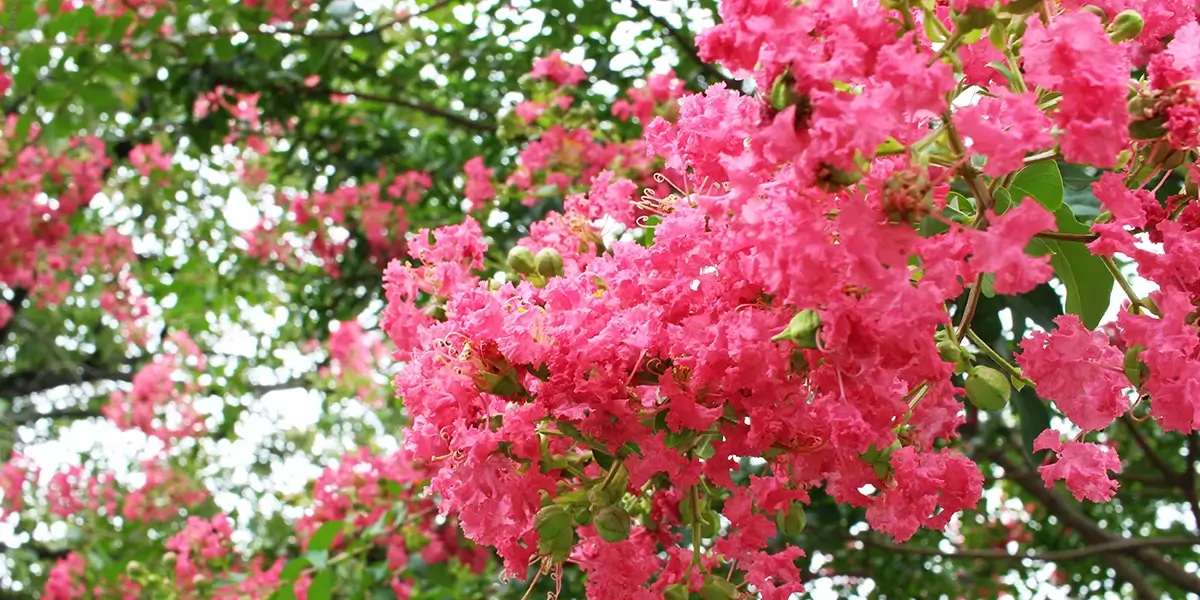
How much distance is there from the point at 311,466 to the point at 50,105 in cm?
228

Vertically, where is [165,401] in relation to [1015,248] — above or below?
below

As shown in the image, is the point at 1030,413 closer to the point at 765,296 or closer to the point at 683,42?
the point at 765,296

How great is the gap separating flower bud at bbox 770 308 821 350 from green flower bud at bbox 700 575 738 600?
11.4 inches

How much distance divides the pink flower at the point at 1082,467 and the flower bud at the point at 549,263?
0.42 meters

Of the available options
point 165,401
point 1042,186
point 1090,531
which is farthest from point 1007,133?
point 165,401

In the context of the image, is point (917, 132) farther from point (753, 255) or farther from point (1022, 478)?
point (1022, 478)

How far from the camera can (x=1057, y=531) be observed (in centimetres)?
287

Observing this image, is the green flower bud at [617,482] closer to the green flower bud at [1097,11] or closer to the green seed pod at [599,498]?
the green seed pod at [599,498]

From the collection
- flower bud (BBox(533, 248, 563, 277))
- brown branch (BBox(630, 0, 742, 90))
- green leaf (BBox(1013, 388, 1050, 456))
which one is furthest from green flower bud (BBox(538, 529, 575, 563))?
brown branch (BBox(630, 0, 742, 90))

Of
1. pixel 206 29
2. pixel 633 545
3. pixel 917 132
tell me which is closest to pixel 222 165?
pixel 206 29

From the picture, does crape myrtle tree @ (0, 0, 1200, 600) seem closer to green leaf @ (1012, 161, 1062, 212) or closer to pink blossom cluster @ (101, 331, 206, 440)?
green leaf @ (1012, 161, 1062, 212)

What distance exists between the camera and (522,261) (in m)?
0.94

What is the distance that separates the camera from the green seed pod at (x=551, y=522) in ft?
2.61

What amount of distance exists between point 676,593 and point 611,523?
0.09m
